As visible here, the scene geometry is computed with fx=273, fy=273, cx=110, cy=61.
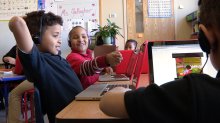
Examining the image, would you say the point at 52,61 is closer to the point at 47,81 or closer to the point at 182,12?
the point at 47,81

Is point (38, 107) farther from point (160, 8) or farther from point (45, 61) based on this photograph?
point (160, 8)

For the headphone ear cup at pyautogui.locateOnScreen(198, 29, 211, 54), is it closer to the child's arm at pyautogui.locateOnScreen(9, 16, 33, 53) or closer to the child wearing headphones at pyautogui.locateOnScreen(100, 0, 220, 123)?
the child wearing headphones at pyautogui.locateOnScreen(100, 0, 220, 123)

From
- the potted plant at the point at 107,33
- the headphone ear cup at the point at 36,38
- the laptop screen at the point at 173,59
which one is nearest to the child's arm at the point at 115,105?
the laptop screen at the point at 173,59

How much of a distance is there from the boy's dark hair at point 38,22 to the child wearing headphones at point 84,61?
32 centimetres

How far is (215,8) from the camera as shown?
1.70 ft

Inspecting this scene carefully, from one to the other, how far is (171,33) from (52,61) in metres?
3.79

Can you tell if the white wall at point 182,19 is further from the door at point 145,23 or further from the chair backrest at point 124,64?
the chair backrest at point 124,64

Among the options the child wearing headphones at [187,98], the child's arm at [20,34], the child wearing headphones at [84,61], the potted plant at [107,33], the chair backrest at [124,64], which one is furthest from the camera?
the potted plant at [107,33]

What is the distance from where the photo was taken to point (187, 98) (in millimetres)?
475

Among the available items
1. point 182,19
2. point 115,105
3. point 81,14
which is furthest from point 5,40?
point 115,105

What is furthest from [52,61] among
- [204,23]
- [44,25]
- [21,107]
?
[204,23]

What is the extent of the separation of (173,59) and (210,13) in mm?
531

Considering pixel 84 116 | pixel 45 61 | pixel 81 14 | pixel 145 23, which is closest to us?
pixel 84 116

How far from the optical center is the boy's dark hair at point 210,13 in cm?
52
